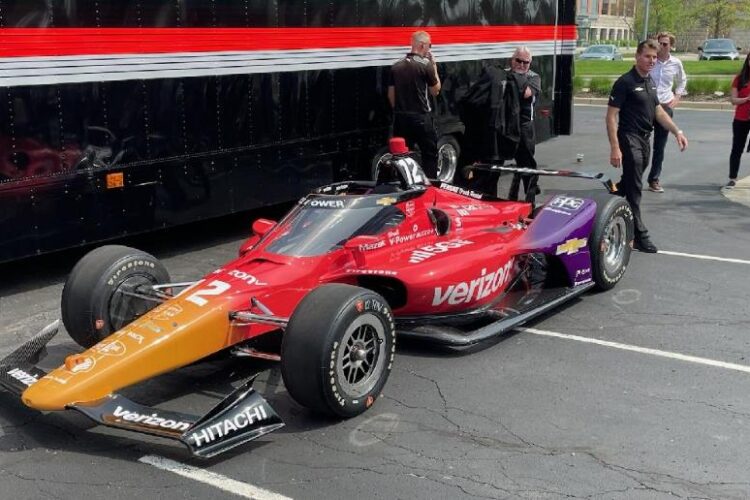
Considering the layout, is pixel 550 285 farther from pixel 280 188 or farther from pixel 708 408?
pixel 280 188

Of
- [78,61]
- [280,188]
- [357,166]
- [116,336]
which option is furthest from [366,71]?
[116,336]

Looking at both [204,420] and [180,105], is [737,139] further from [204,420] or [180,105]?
[204,420]

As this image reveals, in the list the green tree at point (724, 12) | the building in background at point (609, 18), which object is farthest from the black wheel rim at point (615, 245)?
the building in background at point (609, 18)

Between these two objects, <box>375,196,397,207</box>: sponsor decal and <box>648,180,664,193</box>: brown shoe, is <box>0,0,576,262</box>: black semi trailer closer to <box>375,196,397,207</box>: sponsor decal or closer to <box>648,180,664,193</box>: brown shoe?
<box>375,196,397,207</box>: sponsor decal

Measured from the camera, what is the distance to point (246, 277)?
16.9ft

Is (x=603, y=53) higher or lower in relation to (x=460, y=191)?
higher

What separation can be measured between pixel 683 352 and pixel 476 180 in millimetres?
3790

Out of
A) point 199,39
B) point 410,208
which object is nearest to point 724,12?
point 199,39

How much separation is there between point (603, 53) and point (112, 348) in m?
53.4

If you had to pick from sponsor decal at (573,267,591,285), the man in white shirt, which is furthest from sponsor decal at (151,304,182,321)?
the man in white shirt

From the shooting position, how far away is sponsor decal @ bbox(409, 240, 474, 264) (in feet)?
18.8

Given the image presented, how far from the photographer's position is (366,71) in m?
10.0

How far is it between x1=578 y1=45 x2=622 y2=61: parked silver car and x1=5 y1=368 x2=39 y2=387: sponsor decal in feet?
172

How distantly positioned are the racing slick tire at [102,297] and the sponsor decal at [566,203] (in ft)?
10.8
